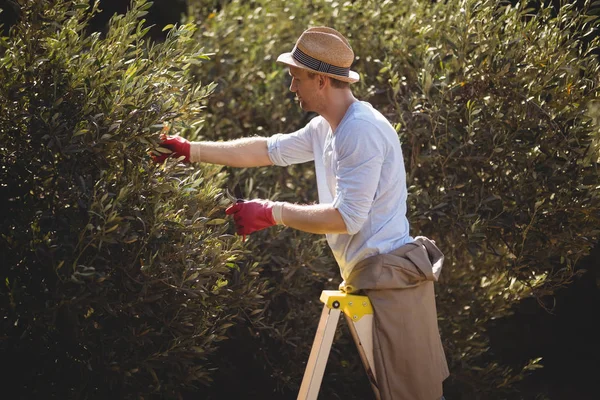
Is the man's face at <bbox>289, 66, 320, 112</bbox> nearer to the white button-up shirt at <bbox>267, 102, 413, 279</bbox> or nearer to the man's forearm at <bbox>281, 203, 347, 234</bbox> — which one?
the white button-up shirt at <bbox>267, 102, 413, 279</bbox>

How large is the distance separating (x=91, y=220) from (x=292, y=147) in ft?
3.71

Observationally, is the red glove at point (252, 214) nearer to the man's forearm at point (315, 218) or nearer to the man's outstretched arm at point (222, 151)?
the man's forearm at point (315, 218)

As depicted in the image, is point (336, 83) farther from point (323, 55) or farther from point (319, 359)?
point (319, 359)

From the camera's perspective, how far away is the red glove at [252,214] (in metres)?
3.30

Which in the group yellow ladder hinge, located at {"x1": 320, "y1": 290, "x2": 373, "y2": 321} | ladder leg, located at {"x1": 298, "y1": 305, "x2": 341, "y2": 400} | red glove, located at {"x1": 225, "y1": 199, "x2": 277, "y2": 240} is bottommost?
ladder leg, located at {"x1": 298, "y1": 305, "x2": 341, "y2": 400}

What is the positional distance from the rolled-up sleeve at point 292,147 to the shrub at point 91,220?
22.5 inches

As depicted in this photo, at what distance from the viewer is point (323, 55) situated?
3.36 metres

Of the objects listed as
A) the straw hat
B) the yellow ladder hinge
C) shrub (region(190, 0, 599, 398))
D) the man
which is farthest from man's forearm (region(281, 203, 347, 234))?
shrub (region(190, 0, 599, 398))

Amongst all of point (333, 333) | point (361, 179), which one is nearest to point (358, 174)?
point (361, 179)

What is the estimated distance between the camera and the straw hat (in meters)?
3.36

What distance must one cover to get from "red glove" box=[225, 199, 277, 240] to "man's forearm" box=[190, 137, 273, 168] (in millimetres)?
497

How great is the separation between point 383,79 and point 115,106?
2.27m

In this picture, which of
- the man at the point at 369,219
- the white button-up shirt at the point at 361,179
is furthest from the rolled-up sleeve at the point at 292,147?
the man at the point at 369,219

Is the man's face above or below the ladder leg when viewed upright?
above
